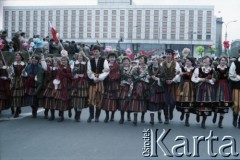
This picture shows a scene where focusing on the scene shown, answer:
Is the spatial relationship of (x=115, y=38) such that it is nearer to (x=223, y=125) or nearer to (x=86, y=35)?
(x=86, y=35)

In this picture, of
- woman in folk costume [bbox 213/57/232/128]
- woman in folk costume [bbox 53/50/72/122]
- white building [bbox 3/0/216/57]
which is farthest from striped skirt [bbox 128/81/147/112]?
white building [bbox 3/0/216/57]

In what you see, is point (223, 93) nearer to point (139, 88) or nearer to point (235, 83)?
point (235, 83)

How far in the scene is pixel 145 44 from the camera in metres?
89.9

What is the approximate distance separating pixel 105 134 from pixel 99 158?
185cm

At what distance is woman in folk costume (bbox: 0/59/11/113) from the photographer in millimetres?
9594

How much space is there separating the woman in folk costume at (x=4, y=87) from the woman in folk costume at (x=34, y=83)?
0.46m

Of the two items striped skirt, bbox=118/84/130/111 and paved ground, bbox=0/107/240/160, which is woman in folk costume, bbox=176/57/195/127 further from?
striped skirt, bbox=118/84/130/111

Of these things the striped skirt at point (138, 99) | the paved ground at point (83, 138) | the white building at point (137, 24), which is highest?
the white building at point (137, 24)

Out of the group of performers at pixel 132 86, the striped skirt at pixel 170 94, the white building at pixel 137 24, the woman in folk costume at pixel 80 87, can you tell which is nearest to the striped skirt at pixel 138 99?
the group of performers at pixel 132 86

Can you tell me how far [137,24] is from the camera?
8869cm

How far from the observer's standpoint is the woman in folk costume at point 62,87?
9.42 meters

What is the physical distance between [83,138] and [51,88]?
102 inches

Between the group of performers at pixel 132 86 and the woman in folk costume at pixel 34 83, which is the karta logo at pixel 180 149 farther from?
the woman in folk costume at pixel 34 83

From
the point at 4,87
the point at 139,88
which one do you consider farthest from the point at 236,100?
the point at 4,87
